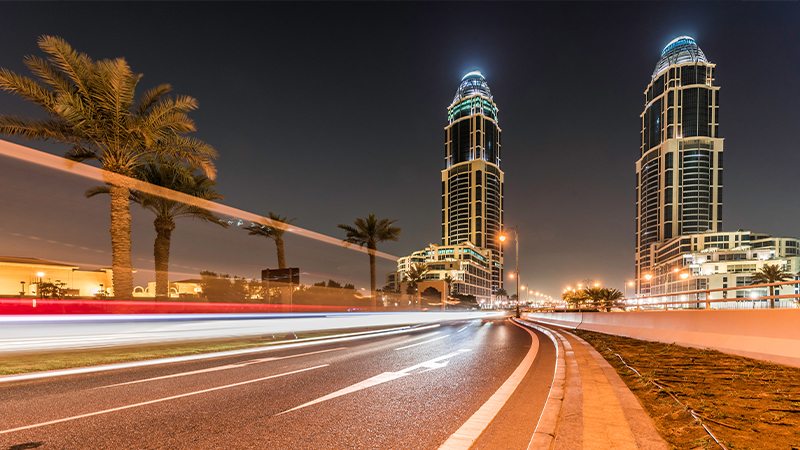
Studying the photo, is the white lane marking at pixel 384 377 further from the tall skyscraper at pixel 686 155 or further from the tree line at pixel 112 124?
the tall skyscraper at pixel 686 155

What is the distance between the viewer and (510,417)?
468 cm

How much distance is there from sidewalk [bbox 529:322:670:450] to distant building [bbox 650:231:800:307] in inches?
4800

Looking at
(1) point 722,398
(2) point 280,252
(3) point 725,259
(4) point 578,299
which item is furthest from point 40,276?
(3) point 725,259

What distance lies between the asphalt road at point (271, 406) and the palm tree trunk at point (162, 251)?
13813 mm

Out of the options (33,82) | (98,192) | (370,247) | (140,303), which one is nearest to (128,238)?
(140,303)

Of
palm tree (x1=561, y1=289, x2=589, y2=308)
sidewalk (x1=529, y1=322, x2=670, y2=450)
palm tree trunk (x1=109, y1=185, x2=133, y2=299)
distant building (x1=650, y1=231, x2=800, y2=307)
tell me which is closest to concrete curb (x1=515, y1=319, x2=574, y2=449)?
sidewalk (x1=529, y1=322, x2=670, y2=450)

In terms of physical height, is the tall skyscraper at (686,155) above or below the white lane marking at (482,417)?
above

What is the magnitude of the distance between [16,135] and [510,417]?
67.9ft

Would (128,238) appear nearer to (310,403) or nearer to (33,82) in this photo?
(33,82)

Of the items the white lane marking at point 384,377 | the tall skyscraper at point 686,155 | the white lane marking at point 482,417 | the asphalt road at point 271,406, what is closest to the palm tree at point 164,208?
the asphalt road at point 271,406

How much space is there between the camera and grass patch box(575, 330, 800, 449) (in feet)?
11.7

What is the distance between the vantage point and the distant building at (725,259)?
113312mm

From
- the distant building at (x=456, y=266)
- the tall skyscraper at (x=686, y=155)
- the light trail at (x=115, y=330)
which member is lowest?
the distant building at (x=456, y=266)

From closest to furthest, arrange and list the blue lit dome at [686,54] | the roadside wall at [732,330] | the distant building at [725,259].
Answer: the roadside wall at [732,330] → the distant building at [725,259] → the blue lit dome at [686,54]
